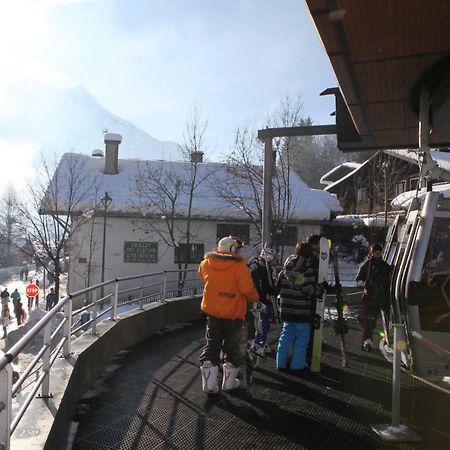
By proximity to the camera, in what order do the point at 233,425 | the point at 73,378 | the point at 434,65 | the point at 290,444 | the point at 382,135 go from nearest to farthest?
the point at 290,444
the point at 233,425
the point at 73,378
the point at 434,65
the point at 382,135

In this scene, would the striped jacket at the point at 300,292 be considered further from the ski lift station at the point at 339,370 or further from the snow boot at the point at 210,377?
the snow boot at the point at 210,377

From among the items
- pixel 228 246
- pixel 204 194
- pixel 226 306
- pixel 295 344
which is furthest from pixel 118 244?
pixel 226 306

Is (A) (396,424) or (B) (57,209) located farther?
(B) (57,209)

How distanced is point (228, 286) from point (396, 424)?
2037 mm

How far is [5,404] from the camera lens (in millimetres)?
2529

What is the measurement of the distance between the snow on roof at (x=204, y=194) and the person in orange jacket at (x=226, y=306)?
1835 centimetres

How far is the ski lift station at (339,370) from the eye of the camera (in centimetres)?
400

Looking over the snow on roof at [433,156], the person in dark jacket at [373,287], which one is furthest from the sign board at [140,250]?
the person in dark jacket at [373,287]

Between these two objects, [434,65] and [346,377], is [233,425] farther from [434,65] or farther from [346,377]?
[434,65]

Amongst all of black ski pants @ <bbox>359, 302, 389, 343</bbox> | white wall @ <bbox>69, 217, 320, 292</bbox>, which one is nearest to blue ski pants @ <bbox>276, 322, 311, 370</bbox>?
black ski pants @ <bbox>359, 302, 389, 343</bbox>

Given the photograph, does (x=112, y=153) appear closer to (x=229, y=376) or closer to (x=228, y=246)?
(x=228, y=246)

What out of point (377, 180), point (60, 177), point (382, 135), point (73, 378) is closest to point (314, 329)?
point (73, 378)

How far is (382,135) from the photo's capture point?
319 inches

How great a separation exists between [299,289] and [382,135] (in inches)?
131
